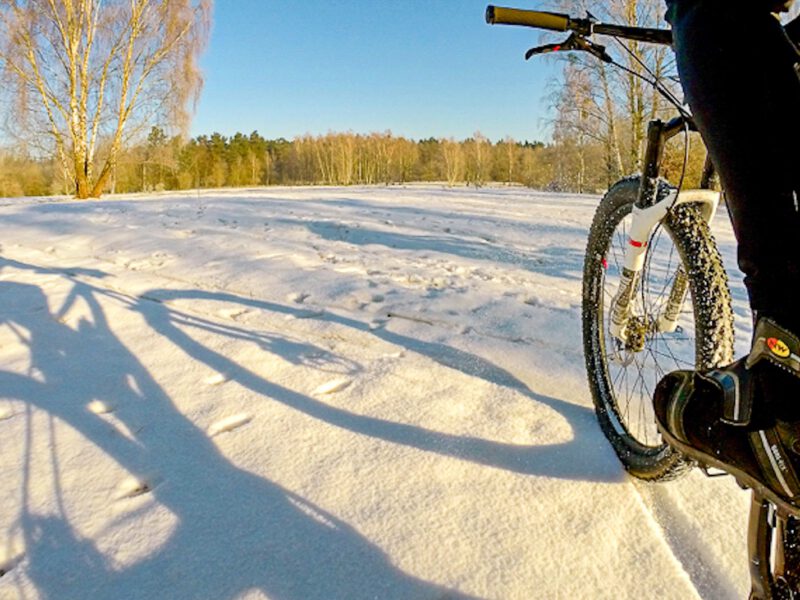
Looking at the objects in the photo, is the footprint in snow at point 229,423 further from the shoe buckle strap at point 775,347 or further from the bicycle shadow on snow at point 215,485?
the shoe buckle strap at point 775,347

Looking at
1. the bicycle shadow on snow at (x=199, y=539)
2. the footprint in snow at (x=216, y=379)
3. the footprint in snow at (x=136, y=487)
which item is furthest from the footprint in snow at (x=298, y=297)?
the footprint in snow at (x=136, y=487)

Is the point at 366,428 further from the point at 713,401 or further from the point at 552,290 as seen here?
the point at 552,290

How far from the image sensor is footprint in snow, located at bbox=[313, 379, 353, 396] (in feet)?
5.43

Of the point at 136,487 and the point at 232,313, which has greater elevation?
the point at 232,313

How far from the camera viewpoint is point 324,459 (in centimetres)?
126

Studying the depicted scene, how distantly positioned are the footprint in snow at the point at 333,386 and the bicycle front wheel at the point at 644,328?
86 centimetres

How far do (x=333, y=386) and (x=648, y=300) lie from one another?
1.13m

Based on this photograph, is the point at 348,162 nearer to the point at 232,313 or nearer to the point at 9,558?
the point at 232,313

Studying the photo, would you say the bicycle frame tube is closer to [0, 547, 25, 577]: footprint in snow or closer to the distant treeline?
[0, 547, 25, 577]: footprint in snow

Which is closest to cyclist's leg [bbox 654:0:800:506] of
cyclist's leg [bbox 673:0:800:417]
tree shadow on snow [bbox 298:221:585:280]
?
cyclist's leg [bbox 673:0:800:417]

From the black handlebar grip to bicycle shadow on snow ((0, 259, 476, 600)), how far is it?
49.3 inches

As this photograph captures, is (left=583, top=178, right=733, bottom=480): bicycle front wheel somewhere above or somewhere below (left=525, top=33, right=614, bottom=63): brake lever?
below

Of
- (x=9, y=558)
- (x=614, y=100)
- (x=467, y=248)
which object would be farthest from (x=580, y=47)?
(x=614, y=100)

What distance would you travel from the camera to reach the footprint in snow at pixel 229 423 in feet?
4.62
